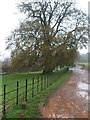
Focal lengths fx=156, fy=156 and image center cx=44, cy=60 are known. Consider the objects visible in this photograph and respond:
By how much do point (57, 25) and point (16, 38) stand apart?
7.35m

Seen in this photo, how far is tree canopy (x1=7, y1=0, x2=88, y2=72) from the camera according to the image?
20203 mm

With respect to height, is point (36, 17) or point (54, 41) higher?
point (36, 17)

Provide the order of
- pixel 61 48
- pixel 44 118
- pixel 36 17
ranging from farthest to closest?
1. pixel 36 17
2. pixel 61 48
3. pixel 44 118

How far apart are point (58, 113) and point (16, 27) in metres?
17.5

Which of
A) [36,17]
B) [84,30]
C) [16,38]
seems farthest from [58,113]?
[36,17]

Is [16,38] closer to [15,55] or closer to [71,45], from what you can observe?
[15,55]

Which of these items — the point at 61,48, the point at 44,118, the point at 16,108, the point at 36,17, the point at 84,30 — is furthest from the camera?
the point at 36,17

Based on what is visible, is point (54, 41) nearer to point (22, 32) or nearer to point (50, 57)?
point (50, 57)

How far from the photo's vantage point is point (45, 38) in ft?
69.5

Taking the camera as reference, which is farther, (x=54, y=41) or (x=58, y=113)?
(x=54, y=41)

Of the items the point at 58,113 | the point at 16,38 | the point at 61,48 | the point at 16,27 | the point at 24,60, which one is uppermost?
the point at 16,27

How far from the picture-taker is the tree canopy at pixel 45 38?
20203 mm

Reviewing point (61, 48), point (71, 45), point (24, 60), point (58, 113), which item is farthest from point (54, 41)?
point (58, 113)

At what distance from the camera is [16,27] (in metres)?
21.0
